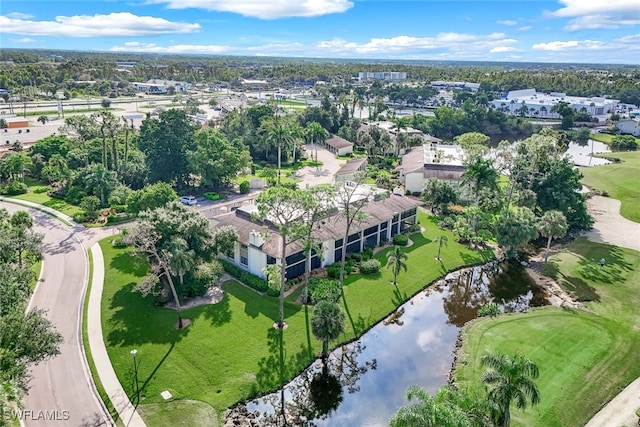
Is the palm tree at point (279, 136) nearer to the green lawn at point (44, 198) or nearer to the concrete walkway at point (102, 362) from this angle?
the green lawn at point (44, 198)

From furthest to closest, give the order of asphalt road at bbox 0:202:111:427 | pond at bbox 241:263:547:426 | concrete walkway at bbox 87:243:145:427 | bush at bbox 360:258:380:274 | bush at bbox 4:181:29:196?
bush at bbox 4:181:29:196 → bush at bbox 360:258:380:274 → pond at bbox 241:263:547:426 → concrete walkway at bbox 87:243:145:427 → asphalt road at bbox 0:202:111:427

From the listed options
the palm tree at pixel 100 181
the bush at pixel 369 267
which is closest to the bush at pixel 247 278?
the bush at pixel 369 267

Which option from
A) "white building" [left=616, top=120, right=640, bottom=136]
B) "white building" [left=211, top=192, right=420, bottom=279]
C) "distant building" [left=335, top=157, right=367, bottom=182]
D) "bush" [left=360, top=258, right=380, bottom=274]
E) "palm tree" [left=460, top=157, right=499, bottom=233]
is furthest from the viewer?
"white building" [left=616, top=120, right=640, bottom=136]

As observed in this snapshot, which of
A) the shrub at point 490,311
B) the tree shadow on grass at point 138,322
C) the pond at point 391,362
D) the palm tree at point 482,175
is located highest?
the palm tree at point 482,175

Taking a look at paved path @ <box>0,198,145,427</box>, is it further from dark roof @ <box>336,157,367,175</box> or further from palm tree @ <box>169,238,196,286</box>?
dark roof @ <box>336,157,367,175</box>

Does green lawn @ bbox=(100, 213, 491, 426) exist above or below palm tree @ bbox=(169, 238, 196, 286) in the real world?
below

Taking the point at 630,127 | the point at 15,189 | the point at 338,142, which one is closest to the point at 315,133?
the point at 338,142

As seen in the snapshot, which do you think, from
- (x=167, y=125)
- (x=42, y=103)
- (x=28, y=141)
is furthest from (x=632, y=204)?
(x=42, y=103)

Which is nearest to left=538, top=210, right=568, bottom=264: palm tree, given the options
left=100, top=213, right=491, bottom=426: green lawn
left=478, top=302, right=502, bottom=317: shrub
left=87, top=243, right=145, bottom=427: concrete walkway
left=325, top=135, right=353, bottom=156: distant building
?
left=478, top=302, right=502, bottom=317: shrub

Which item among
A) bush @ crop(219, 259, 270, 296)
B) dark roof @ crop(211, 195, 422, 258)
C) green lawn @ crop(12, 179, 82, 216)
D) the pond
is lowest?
the pond
